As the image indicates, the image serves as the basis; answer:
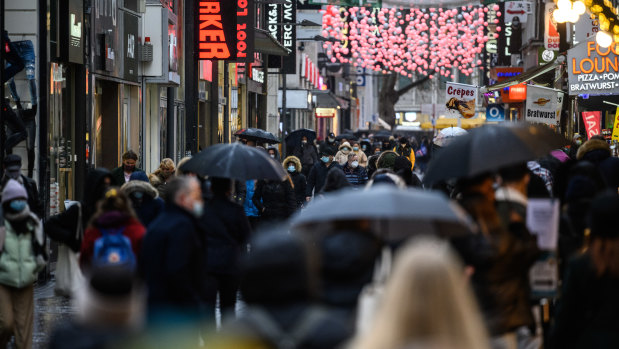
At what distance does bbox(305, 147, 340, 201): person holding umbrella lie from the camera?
21.2 meters

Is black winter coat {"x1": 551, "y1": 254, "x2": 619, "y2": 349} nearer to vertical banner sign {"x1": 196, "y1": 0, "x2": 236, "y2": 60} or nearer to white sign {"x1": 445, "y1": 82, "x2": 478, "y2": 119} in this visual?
vertical banner sign {"x1": 196, "y1": 0, "x2": 236, "y2": 60}

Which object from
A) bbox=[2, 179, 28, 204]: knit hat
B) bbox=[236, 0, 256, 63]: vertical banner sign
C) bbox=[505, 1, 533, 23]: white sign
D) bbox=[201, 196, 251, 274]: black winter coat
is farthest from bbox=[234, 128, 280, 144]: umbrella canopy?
bbox=[505, 1, 533, 23]: white sign

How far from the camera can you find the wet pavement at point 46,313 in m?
11.9

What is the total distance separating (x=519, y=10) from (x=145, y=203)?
45749 mm

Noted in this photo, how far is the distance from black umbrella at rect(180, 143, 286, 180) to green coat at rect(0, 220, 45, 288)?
1.78 m

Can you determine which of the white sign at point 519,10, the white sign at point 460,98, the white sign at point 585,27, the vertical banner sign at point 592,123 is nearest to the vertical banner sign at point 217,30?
the white sign at point 460,98

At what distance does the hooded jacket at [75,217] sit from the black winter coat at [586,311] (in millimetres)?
5319

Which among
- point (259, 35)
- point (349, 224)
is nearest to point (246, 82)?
point (259, 35)

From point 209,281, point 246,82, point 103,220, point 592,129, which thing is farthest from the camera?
point 246,82

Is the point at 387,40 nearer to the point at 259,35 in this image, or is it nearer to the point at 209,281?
the point at 259,35

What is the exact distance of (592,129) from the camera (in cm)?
2425

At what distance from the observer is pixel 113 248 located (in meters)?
9.41

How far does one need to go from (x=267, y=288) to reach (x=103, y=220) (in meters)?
5.33

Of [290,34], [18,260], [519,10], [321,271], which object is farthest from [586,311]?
[519,10]
